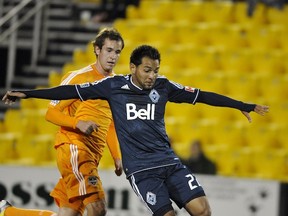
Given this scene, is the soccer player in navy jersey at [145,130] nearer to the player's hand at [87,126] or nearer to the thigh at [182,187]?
the thigh at [182,187]

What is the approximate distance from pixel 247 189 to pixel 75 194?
3.60 metres

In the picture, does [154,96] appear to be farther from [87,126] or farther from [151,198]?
[151,198]

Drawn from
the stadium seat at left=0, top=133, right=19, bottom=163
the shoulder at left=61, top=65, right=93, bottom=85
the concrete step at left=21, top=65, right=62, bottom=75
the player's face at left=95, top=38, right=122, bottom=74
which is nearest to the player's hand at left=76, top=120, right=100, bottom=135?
the shoulder at left=61, top=65, right=93, bottom=85

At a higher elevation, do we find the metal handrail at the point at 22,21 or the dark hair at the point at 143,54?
the metal handrail at the point at 22,21

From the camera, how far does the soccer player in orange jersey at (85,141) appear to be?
753 cm

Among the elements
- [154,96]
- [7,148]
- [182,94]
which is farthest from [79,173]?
[7,148]

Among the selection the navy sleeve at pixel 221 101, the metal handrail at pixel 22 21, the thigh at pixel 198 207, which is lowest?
the thigh at pixel 198 207

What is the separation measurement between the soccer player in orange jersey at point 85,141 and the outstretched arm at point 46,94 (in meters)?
0.30

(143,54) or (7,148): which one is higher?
(143,54)

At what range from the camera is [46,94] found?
7078 millimetres

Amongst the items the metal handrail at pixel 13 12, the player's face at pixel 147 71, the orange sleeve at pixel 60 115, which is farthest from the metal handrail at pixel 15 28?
the player's face at pixel 147 71

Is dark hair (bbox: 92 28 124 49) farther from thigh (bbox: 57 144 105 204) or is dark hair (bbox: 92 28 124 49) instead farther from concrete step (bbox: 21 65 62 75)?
concrete step (bbox: 21 65 62 75)

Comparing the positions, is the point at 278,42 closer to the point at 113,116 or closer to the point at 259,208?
the point at 259,208

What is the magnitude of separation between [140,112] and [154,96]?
0.56 ft
